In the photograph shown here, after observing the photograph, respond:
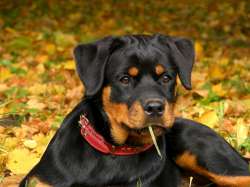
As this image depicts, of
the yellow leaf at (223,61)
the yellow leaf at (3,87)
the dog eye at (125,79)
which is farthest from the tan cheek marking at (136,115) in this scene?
the yellow leaf at (223,61)

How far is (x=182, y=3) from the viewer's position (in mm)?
19328

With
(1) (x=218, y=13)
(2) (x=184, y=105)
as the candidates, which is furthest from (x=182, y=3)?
(2) (x=184, y=105)

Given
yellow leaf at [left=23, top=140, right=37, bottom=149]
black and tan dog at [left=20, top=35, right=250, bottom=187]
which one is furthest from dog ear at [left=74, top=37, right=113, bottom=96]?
yellow leaf at [left=23, top=140, right=37, bottom=149]

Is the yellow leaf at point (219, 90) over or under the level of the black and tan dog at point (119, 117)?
under

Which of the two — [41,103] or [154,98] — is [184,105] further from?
[154,98]

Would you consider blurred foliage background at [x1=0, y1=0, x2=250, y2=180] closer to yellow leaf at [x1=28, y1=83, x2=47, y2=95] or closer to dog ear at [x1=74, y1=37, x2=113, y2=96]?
yellow leaf at [x1=28, y1=83, x2=47, y2=95]

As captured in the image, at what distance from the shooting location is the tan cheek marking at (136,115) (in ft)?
14.8

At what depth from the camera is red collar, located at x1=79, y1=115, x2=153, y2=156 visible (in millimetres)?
4789

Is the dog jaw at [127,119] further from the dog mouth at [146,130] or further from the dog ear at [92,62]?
the dog ear at [92,62]

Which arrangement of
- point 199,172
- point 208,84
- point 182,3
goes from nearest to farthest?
point 199,172
point 208,84
point 182,3

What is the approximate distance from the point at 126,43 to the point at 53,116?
259 cm

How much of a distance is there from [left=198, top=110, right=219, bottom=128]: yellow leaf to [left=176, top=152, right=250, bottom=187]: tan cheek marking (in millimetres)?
1364

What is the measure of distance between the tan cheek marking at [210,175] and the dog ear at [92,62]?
3.70 ft

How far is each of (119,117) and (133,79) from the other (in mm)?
301
